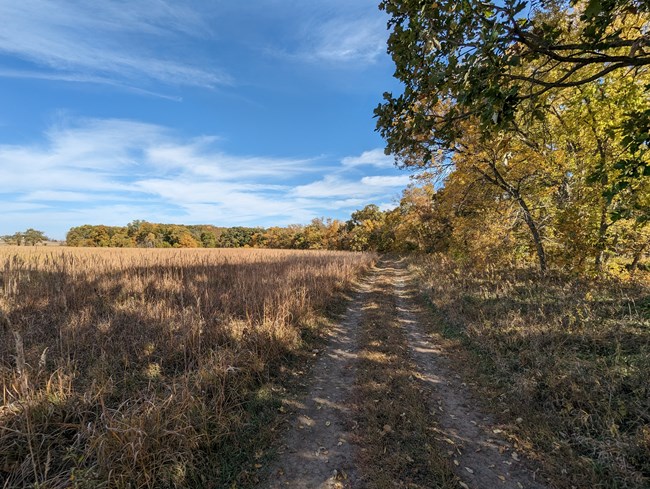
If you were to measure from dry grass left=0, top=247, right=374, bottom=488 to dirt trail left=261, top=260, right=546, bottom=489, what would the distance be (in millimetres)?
444

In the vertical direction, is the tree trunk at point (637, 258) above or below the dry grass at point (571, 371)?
above

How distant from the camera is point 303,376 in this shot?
4.74 metres

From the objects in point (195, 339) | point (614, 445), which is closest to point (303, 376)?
point (195, 339)

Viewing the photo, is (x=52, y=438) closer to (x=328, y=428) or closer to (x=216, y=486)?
(x=216, y=486)

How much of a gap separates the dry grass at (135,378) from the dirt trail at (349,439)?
17.5 inches

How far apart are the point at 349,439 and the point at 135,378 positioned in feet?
9.99

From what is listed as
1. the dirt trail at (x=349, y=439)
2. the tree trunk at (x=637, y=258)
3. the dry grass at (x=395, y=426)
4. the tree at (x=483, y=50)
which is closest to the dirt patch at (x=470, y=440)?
the dirt trail at (x=349, y=439)

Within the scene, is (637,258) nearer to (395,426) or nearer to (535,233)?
(535,233)

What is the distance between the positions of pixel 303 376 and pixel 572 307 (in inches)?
241

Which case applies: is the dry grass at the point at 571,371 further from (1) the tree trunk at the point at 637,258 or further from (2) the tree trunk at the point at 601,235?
(2) the tree trunk at the point at 601,235

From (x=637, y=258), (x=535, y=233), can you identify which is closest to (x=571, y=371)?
(x=637, y=258)

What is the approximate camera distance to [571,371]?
12.6 feet

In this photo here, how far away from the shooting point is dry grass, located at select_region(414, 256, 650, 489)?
271 cm

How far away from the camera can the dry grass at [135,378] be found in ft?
7.77
